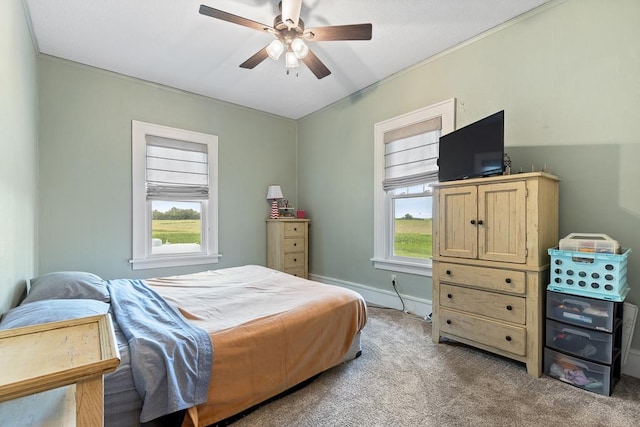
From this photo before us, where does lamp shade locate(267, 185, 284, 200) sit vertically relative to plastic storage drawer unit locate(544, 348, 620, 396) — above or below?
above

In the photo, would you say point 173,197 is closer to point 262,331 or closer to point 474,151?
point 262,331

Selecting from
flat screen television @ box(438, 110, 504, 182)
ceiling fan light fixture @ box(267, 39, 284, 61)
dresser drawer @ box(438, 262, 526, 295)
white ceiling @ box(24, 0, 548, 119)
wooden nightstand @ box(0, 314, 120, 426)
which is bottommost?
dresser drawer @ box(438, 262, 526, 295)

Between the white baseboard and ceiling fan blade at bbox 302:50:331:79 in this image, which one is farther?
the white baseboard

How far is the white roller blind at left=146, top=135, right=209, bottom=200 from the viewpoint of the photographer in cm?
362

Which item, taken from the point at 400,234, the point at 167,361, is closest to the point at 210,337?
the point at 167,361

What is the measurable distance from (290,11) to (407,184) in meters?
2.08

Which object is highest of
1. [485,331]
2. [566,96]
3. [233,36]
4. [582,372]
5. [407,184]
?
[233,36]

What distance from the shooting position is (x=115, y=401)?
1.29m

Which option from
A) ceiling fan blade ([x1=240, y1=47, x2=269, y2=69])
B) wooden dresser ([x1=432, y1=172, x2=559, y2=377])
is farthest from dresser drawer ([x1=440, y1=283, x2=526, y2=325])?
ceiling fan blade ([x1=240, y1=47, x2=269, y2=69])

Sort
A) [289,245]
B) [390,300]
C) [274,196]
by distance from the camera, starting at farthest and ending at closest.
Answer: [274,196] < [289,245] < [390,300]

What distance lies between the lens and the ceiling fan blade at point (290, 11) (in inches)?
78.5

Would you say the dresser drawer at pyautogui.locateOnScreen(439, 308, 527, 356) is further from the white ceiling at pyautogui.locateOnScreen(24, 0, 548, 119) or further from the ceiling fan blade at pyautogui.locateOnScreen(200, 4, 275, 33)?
the ceiling fan blade at pyautogui.locateOnScreen(200, 4, 275, 33)

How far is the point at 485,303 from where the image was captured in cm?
228

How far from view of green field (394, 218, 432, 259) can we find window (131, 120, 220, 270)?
241 centimetres
